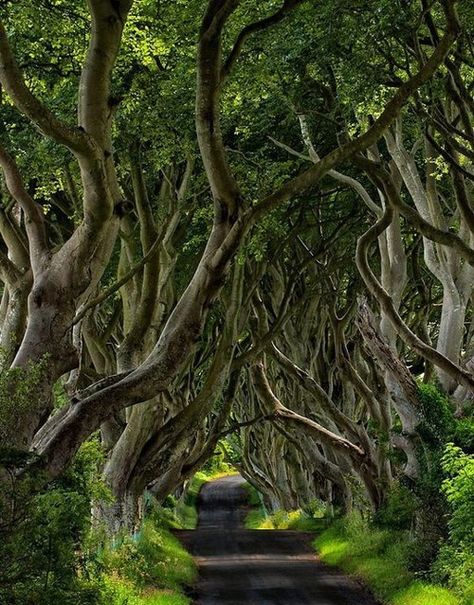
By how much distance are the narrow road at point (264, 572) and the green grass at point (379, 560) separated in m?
0.35

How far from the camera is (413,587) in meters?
13.6

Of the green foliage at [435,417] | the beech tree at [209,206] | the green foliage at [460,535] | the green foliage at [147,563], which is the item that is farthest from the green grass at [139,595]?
the green foliage at [435,417]

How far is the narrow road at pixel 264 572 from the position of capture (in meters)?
15.0

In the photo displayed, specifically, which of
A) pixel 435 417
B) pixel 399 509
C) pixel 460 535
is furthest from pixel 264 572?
pixel 460 535

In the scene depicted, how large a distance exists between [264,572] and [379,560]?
3.06 m

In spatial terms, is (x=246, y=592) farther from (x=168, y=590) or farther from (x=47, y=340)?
(x=47, y=340)

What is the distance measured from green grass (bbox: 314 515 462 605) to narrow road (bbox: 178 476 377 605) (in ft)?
1.15

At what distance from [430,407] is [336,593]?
3.89m

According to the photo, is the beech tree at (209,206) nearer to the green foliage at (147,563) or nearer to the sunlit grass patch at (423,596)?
the green foliage at (147,563)

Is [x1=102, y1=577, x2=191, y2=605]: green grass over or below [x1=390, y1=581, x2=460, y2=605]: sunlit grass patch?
over

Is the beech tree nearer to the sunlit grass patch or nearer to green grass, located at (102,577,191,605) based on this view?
green grass, located at (102,577,191,605)

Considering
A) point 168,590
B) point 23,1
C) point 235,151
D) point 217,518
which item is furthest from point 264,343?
point 217,518

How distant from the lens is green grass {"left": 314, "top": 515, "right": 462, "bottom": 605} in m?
13.0

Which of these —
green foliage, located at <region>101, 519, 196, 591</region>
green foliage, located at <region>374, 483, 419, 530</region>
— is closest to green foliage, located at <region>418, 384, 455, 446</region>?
green foliage, located at <region>374, 483, 419, 530</region>
